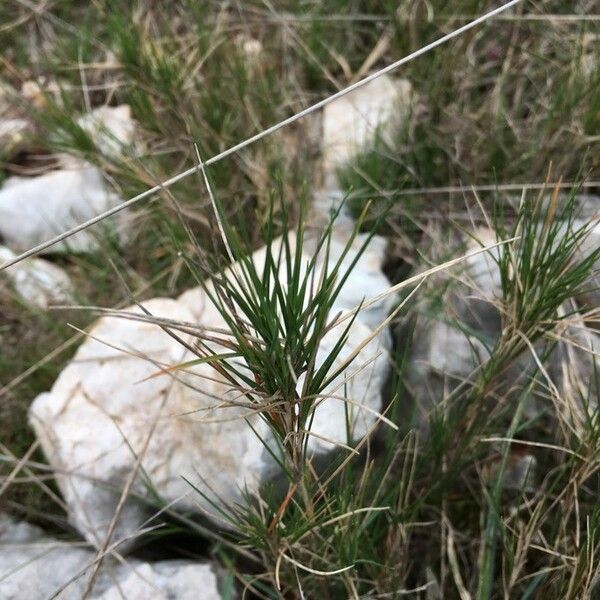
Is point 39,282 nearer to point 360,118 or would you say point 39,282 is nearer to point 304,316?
point 360,118

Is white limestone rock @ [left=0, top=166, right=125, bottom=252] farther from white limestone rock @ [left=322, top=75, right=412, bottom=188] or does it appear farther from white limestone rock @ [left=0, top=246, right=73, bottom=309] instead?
white limestone rock @ [left=322, top=75, right=412, bottom=188]

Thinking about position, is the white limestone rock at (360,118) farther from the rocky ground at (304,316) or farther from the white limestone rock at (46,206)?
the white limestone rock at (46,206)

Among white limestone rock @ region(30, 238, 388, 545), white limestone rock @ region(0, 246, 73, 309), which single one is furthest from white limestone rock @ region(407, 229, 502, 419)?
white limestone rock @ region(0, 246, 73, 309)

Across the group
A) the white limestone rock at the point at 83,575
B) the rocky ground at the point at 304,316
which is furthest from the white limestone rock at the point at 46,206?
the white limestone rock at the point at 83,575

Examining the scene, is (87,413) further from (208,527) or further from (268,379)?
(268,379)

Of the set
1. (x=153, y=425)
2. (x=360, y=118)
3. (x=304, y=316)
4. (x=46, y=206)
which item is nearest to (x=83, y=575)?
(x=153, y=425)

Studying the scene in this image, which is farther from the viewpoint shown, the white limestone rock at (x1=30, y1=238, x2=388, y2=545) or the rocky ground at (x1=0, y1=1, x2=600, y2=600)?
the white limestone rock at (x1=30, y1=238, x2=388, y2=545)
